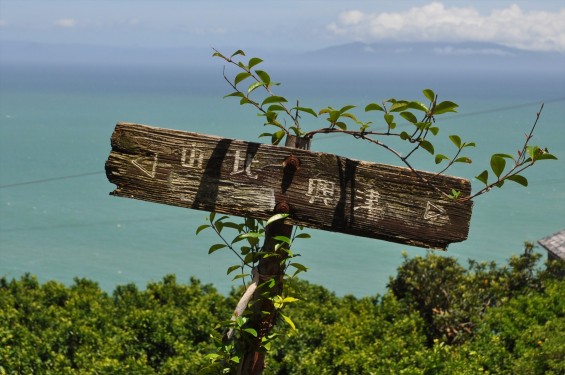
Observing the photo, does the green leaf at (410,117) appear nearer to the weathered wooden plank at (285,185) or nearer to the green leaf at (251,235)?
the weathered wooden plank at (285,185)

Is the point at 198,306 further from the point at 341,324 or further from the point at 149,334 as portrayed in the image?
the point at 341,324

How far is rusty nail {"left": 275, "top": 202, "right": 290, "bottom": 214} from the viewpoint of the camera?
254cm

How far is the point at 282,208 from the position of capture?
2543mm

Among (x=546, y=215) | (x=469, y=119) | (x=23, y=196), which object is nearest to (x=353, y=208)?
(x=546, y=215)

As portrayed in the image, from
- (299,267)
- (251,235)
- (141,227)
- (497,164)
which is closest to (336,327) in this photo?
(299,267)

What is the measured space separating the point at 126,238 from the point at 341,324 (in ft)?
76.2

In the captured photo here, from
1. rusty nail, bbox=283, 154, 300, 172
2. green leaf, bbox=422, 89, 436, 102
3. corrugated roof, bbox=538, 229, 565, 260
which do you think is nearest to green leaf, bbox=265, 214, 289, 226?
rusty nail, bbox=283, 154, 300, 172

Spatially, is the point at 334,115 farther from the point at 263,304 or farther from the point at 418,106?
the point at 263,304

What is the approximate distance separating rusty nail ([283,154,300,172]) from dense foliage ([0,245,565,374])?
13.5 ft

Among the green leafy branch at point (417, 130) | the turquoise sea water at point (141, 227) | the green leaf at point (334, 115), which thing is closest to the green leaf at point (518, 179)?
the green leafy branch at point (417, 130)

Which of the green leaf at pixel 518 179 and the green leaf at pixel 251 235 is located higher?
the green leaf at pixel 518 179

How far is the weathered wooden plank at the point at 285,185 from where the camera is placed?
2498mm

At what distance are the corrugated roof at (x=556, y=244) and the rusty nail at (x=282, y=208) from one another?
1163cm

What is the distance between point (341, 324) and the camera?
9.45m
